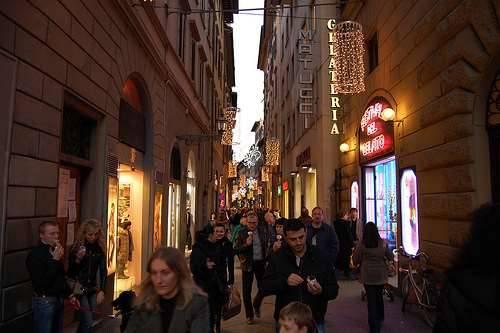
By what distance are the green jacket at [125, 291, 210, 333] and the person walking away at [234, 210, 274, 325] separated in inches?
225

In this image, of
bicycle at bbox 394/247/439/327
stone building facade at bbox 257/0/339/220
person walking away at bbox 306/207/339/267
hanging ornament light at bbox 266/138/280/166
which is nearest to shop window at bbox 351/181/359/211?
stone building facade at bbox 257/0/339/220

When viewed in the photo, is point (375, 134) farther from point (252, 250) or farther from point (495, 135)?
point (252, 250)

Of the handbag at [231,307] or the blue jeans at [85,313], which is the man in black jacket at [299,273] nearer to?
the handbag at [231,307]

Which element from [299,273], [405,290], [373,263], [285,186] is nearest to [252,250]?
[373,263]

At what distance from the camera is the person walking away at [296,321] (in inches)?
129

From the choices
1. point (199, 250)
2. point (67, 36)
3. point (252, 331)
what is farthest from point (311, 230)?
point (67, 36)

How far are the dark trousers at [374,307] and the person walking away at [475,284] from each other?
5.24m

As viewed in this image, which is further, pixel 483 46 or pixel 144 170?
pixel 144 170

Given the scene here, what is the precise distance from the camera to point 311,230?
861cm

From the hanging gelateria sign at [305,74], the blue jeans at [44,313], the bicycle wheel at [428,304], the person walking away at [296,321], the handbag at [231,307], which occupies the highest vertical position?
the hanging gelateria sign at [305,74]

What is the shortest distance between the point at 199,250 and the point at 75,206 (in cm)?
266

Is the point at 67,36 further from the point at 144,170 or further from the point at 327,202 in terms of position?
the point at 327,202

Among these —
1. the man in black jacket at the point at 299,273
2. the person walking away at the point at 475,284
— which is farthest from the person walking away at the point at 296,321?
the person walking away at the point at 475,284

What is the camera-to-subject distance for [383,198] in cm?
1270
